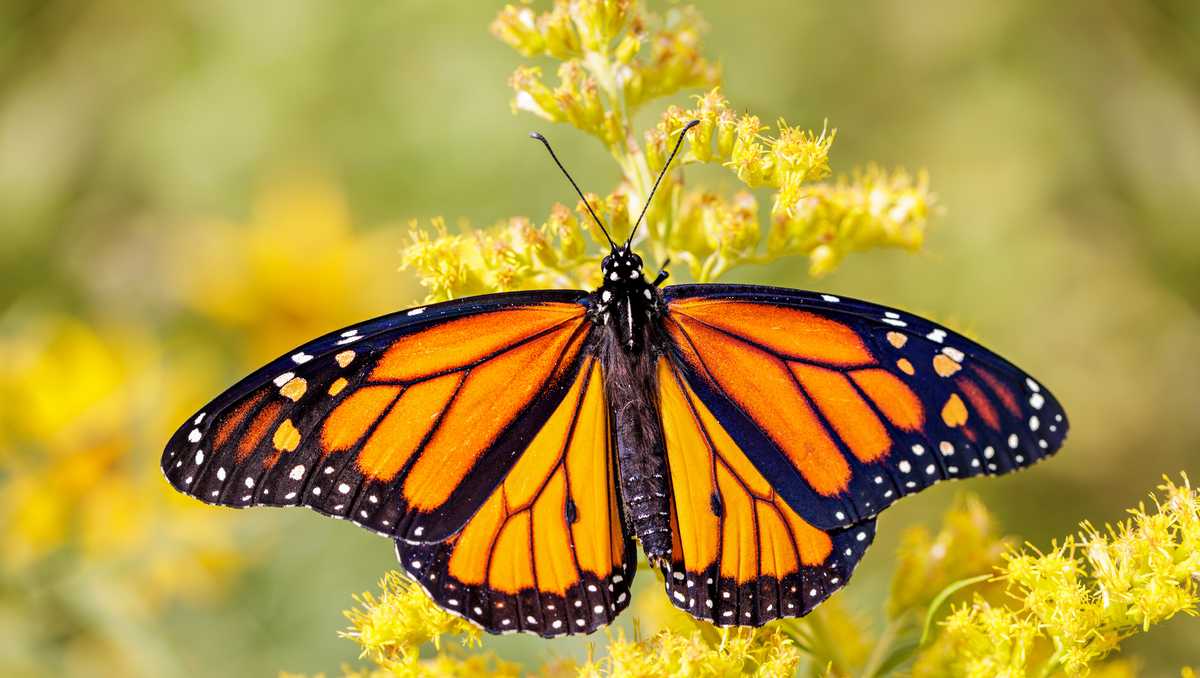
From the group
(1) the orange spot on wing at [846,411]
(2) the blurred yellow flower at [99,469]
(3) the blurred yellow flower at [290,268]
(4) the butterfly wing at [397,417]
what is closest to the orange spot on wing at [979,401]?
(1) the orange spot on wing at [846,411]

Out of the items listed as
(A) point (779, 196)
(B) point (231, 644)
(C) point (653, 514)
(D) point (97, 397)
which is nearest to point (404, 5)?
(D) point (97, 397)

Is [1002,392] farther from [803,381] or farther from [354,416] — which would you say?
[354,416]

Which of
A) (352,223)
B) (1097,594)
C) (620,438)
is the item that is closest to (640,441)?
(620,438)

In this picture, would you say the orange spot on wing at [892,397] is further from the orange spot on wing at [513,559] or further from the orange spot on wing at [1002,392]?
the orange spot on wing at [513,559]

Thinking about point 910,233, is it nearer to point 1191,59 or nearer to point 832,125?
point 832,125

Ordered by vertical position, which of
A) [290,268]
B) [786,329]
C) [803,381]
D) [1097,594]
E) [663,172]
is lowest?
[1097,594]

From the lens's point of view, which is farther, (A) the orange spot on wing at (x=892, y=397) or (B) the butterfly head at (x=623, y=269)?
(B) the butterfly head at (x=623, y=269)

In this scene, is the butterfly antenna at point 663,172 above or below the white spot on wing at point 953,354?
above

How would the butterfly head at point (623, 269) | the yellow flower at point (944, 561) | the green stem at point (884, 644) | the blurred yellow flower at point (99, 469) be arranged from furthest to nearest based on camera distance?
the blurred yellow flower at point (99, 469)
the yellow flower at point (944, 561)
the green stem at point (884, 644)
the butterfly head at point (623, 269)
